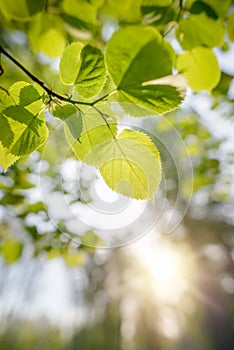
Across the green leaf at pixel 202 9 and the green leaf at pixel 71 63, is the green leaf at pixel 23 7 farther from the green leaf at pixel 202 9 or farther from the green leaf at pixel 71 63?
the green leaf at pixel 202 9

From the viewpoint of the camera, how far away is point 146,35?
11.4 inches

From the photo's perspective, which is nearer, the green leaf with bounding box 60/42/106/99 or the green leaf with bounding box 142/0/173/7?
the green leaf with bounding box 60/42/106/99

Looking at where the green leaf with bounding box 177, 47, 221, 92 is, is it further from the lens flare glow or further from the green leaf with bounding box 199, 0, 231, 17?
the lens flare glow

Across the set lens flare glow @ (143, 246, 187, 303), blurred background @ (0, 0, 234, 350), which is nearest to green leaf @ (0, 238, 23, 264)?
blurred background @ (0, 0, 234, 350)

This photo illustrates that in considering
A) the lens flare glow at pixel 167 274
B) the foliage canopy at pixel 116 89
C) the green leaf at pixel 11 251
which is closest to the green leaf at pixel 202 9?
the foliage canopy at pixel 116 89

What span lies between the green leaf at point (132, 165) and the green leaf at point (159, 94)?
0.04m

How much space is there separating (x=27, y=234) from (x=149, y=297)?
1577 cm

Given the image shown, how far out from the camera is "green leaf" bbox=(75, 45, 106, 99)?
1.09 ft

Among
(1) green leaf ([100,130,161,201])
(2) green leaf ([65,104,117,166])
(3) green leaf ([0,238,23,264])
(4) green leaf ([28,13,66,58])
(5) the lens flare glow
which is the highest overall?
(4) green leaf ([28,13,66,58])

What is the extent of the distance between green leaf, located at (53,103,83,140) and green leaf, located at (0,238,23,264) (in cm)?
127

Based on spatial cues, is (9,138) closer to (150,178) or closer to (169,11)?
→ (150,178)

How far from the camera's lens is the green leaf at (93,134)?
1.15 ft

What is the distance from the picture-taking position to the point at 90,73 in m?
0.34

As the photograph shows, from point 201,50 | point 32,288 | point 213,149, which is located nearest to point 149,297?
point 32,288
